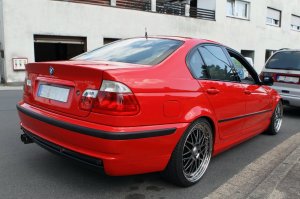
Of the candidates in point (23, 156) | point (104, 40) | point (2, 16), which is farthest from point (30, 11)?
point (23, 156)

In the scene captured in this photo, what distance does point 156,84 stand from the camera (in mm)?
3154

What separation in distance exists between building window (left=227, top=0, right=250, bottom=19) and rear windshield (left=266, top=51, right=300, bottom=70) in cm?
1614

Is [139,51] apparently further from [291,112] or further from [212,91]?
[291,112]

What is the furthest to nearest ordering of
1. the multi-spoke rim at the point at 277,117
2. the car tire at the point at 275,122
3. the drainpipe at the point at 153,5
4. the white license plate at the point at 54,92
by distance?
the drainpipe at the point at 153,5
the multi-spoke rim at the point at 277,117
the car tire at the point at 275,122
the white license plate at the point at 54,92

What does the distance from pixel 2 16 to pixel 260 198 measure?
13.5 m

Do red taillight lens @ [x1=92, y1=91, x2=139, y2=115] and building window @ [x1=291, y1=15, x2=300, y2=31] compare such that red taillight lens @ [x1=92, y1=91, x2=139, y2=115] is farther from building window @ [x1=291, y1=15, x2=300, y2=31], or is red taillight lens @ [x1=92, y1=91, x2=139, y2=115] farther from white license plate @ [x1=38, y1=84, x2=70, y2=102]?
building window @ [x1=291, y1=15, x2=300, y2=31]

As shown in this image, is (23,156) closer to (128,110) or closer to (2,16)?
(128,110)

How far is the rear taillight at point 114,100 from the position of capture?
291 centimetres

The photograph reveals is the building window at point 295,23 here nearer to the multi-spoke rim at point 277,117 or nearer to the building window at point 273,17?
the building window at point 273,17

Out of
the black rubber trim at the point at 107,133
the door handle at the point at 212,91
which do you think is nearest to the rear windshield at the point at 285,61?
the door handle at the point at 212,91

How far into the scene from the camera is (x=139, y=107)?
117 inches

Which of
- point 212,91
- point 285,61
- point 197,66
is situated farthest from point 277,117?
point 197,66

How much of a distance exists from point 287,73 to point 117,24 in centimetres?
1084

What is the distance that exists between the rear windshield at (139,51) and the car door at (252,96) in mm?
1222
